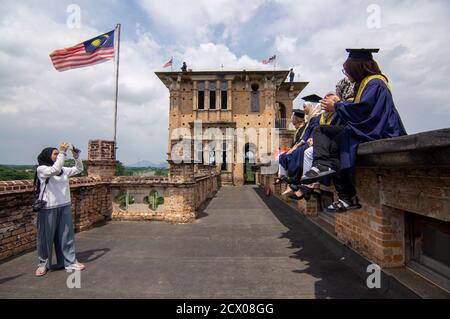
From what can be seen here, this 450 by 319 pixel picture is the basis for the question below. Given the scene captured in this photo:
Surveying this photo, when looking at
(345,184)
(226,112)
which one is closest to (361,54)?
(345,184)

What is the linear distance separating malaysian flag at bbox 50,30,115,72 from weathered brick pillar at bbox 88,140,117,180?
9.83 ft

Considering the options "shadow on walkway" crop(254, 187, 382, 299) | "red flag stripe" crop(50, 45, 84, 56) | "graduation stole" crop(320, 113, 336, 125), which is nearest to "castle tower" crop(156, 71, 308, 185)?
"red flag stripe" crop(50, 45, 84, 56)

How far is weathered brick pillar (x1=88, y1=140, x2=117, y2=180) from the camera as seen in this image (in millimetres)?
8414

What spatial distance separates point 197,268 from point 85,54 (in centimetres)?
892

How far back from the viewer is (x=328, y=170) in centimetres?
256

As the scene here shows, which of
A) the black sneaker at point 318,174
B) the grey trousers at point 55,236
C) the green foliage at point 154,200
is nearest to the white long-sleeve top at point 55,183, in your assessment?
the grey trousers at point 55,236

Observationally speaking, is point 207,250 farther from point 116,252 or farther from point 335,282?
point 335,282

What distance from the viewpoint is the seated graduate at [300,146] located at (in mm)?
4078

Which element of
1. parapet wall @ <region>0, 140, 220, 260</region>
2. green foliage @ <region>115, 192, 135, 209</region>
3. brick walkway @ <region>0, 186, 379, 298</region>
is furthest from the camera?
green foliage @ <region>115, 192, 135, 209</region>

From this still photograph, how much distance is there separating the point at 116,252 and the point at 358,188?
4.90m

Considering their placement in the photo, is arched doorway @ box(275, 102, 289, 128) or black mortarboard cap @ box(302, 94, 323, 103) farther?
arched doorway @ box(275, 102, 289, 128)

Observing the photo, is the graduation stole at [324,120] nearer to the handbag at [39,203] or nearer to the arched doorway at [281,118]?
the handbag at [39,203]

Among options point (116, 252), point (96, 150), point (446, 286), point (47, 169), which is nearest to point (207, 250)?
point (116, 252)

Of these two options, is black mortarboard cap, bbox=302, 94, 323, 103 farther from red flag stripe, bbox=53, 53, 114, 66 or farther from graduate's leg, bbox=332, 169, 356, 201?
red flag stripe, bbox=53, 53, 114, 66
